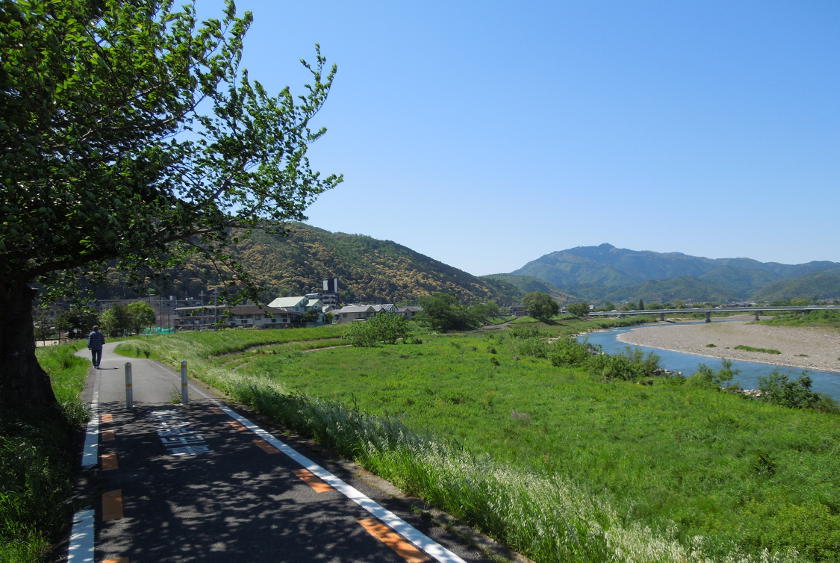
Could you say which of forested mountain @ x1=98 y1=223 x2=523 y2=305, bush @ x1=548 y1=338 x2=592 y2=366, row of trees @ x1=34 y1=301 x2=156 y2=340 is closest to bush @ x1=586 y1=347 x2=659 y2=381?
bush @ x1=548 y1=338 x2=592 y2=366

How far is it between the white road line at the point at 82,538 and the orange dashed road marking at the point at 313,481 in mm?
2386

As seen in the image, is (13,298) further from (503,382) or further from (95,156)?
(503,382)

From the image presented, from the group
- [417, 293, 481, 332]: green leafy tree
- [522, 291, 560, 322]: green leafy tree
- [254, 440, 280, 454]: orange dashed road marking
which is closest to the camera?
[254, 440, 280, 454]: orange dashed road marking

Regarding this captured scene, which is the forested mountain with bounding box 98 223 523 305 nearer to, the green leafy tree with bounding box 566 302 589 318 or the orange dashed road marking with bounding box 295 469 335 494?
the green leafy tree with bounding box 566 302 589 318

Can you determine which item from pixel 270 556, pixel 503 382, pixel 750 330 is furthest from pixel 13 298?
pixel 750 330

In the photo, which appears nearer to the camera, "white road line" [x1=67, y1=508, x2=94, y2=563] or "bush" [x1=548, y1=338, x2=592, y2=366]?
"white road line" [x1=67, y1=508, x2=94, y2=563]

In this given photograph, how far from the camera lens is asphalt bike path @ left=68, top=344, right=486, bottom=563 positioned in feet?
14.8

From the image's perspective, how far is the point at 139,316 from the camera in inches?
2963

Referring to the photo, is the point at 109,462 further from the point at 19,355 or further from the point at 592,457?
the point at 592,457

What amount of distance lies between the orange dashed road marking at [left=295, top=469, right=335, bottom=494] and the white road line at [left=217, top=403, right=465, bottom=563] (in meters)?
0.07

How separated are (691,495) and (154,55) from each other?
13.6 meters

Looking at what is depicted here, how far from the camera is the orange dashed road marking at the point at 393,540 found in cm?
432

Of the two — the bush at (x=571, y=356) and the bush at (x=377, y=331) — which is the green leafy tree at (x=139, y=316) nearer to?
the bush at (x=377, y=331)

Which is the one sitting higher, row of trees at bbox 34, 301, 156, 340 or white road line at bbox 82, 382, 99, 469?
row of trees at bbox 34, 301, 156, 340
